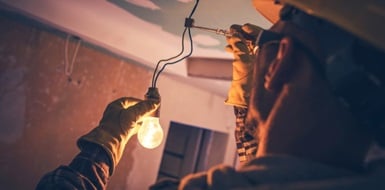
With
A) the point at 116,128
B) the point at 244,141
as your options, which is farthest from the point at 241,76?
the point at 116,128

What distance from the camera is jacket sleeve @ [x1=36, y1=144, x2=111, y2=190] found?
1.18 meters

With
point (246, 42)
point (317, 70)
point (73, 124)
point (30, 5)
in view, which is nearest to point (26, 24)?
point (30, 5)

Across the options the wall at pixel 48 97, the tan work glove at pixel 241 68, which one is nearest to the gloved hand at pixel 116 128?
the tan work glove at pixel 241 68

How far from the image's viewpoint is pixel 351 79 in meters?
0.68

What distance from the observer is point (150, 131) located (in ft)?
5.59

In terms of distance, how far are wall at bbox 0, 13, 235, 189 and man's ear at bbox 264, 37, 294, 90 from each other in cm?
210

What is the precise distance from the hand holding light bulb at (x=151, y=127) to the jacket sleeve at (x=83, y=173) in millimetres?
329

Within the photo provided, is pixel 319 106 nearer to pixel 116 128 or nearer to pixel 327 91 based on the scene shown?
pixel 327 91

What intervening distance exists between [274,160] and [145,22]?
1.64 metres

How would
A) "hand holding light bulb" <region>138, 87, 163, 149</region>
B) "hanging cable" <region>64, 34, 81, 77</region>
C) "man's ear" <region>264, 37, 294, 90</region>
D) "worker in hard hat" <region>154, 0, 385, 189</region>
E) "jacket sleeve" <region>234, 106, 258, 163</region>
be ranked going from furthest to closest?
1. "hanging cable" <region>64, 34, 81, 77</region>
2. "hand holding light bulb" <region>138, 87, 163, 149</region>
3. "jacket sleeve" <region>234, 106, 258, 163</region>
4. "man's ear" <region>264, 37, 294, 90</region>
5. "worker in hard hat" <region>154, 0, 385, 189</region>

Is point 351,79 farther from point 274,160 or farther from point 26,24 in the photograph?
point 26,24

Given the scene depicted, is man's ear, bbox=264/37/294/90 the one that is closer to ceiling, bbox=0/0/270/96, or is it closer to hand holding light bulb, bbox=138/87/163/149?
ceiling, bbox=0/0/270/96

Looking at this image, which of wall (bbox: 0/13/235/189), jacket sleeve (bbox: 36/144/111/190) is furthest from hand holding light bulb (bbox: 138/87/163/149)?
wall (bbox: 0/13/235/189)

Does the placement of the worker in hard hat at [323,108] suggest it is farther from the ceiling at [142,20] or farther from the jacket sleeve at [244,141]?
the ceiling at [142,20]
